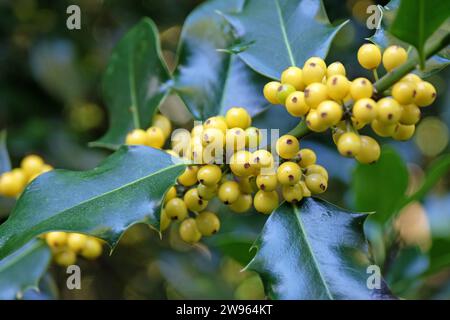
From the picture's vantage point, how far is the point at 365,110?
101 centimetres

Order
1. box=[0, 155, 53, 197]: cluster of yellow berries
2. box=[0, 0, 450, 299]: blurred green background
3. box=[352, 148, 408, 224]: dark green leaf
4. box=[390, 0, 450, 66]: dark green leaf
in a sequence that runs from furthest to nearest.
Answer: box=[0, 0, 450, 299]: blurred green background → box=[352, 148, 408, 224]: dark green leaf → box=[0, 155, 53, 197]: cluster of yellow berries → box=[390, 0, 450, 66]: dark green leaf

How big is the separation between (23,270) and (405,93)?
1028 millimetres

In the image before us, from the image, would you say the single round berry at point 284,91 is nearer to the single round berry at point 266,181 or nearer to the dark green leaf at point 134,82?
the single round berry at point 266,181

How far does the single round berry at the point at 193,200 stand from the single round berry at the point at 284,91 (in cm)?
26

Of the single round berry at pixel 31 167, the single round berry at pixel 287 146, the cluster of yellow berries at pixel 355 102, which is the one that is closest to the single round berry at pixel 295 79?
the cluster of yellow berries at pixel 355 102

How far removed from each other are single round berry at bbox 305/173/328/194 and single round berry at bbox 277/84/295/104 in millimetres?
161

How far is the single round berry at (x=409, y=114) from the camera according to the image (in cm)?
105

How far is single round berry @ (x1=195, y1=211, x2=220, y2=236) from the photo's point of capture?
1.26m

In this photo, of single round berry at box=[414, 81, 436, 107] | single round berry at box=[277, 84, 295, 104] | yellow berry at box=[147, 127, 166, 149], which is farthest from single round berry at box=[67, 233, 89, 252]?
single round berry at box=[414, 81, 436, 107]

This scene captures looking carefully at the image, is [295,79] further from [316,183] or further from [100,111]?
[100,111]

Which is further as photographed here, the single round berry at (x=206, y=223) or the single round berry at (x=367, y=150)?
the single round berry at (x=206, y=223)

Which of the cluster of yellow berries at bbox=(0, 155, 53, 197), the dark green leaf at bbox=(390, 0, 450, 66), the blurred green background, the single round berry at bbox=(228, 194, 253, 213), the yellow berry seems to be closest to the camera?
the dark green leaf at bbox=(390, 0, 450, 66)

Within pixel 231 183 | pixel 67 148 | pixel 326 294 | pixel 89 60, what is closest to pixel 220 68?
pixel 231 183

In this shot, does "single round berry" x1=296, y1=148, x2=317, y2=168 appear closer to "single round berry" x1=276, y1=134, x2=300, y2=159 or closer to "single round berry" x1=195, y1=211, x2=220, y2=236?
"single round berry" x1=276, y1=134, x2=300, y2=159
